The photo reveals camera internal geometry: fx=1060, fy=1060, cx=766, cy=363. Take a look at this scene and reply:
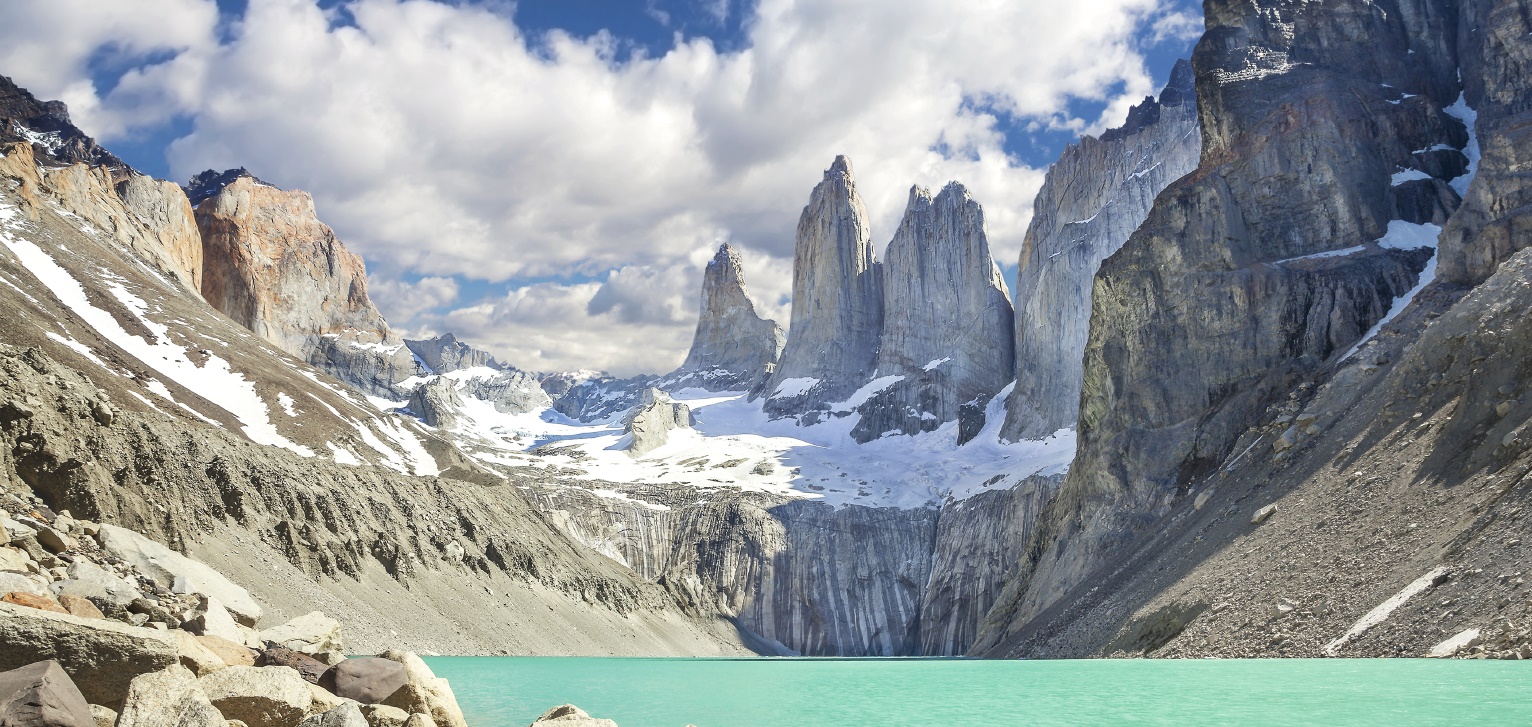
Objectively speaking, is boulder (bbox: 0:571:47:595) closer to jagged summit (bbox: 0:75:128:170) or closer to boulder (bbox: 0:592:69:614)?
boulder (bbox: 0:592:69:614)

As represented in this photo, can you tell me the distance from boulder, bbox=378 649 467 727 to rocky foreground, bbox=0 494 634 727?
0.9 inches

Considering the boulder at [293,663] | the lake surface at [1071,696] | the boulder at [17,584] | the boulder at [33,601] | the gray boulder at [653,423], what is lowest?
the lake surface at [1071,696]

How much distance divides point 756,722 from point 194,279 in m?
142

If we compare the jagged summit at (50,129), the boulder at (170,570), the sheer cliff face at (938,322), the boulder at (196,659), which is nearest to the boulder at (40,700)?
the boulder at (196,659)

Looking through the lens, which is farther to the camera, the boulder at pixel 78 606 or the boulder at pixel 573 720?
the boulder at pixel 78 606

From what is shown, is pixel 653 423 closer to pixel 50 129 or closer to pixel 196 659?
pixel 50 129

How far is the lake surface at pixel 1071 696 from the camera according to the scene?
820 inches

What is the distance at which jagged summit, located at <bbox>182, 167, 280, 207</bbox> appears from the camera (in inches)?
6895

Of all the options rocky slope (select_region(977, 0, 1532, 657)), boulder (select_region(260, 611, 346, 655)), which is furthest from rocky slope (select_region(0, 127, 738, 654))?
rocky slope (select_region(977, 0, 1532, 657))

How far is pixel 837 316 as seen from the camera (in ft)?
634

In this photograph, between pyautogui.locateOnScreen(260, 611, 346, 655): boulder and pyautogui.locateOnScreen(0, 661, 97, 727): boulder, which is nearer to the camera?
pyautogui.locateOnScreen(0, 661, 97, 727): boulder

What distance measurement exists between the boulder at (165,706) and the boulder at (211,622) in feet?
32.0

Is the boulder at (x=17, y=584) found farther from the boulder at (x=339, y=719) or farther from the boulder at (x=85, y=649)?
the boulder at (x=339, y=719)

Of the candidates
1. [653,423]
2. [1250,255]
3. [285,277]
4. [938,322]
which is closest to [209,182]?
[285,277]
